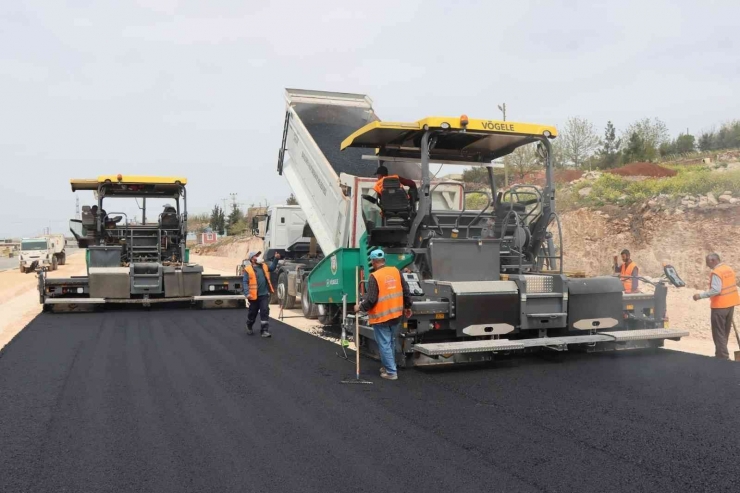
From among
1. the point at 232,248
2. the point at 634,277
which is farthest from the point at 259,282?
the point at 232,248

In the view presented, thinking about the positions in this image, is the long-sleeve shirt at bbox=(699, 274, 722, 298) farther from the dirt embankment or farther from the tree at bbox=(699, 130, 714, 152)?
the dirt embankment

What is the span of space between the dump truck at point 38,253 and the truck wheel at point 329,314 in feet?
82.8

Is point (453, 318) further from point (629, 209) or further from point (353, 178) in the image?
point (629, 209)

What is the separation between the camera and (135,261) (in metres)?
13.2

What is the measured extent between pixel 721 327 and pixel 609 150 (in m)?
29.6

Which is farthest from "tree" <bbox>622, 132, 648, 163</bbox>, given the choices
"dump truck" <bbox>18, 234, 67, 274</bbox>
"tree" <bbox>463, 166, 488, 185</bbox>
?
"dump truck" <bbox>18, 234, 67, 274</bbox>

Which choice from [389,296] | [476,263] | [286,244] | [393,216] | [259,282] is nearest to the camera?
Result: [389,296]

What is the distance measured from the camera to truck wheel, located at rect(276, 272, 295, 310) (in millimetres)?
12914

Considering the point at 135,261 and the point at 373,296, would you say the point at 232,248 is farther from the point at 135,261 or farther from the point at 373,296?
the point at 373,296

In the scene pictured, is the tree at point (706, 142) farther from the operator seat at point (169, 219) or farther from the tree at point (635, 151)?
the operator seat at point (169, 219)

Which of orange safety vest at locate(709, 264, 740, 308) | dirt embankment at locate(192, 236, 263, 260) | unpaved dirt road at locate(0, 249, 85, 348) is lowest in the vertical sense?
unpaved dirt road at locate(0, 249, 85, 348)

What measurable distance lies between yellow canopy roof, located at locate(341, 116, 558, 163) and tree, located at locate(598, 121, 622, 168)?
89.3ft

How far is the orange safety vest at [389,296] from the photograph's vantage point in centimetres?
630

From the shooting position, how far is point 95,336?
9273 millimetres
